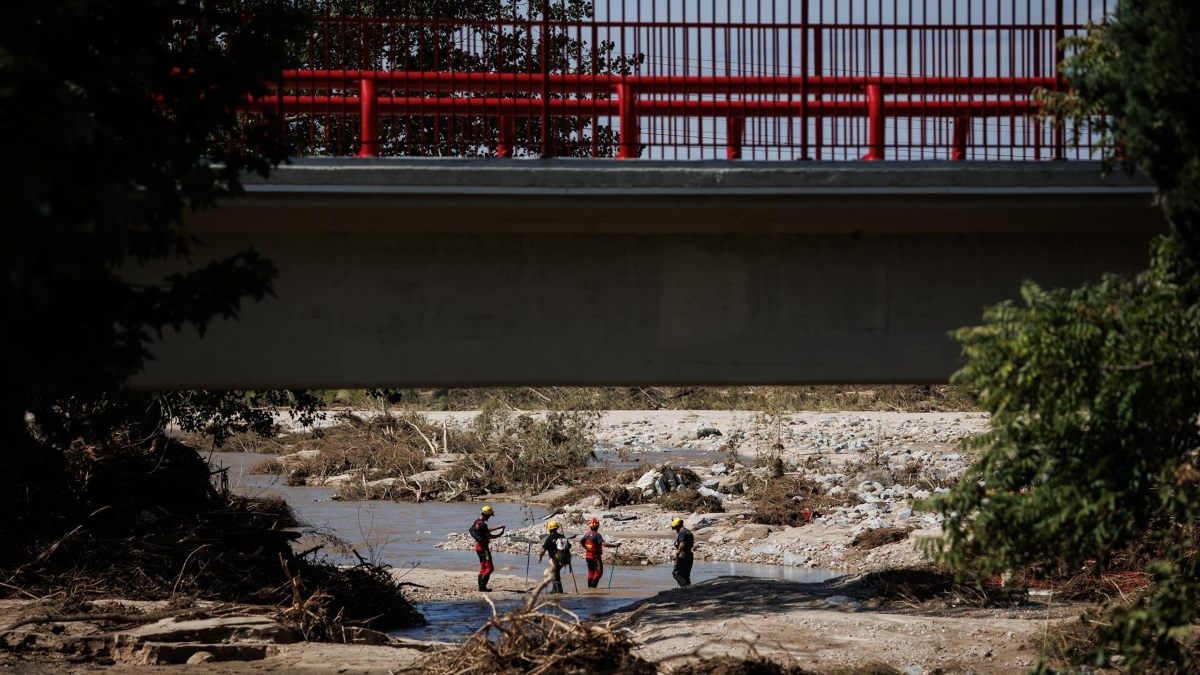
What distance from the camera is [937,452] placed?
3275 cm

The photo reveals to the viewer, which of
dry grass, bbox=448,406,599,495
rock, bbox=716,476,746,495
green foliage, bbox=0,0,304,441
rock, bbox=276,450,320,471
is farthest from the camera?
rock, bbox=276,450,320,471

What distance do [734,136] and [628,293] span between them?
1544 millimetres

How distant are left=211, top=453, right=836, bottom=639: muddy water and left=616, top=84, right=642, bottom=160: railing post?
8377 millimetres

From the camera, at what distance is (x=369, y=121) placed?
991cm

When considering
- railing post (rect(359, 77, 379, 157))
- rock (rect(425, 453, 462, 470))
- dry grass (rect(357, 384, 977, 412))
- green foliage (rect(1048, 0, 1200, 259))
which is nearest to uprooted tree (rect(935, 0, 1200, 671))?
green foliage (rect(1048, 0, 1200, 259))

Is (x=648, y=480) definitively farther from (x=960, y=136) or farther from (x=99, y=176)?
(x=99, y=176)

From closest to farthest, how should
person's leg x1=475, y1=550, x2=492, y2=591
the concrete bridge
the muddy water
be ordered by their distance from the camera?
the concrete bridge → the muddy water → person's leg x1=475, y1=550, x2=492, y2=591

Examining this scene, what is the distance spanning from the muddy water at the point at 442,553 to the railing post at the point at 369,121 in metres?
8.24

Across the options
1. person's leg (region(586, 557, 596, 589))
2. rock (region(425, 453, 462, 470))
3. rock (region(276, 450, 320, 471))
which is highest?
person's leg (region(586, 557, 596, 589))

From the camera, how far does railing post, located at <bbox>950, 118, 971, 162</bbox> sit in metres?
10.3

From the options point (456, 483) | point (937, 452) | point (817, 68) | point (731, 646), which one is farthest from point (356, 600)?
point (937, 452)

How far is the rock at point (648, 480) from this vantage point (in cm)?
2941

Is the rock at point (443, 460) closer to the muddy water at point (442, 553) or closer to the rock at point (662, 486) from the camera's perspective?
the muddy water at point (442, 553)

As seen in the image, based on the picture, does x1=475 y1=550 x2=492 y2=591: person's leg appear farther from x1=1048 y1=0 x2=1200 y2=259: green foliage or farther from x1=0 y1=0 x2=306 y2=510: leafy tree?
x1=1048 y1=0 x2=1200 y2=259: green foliage
